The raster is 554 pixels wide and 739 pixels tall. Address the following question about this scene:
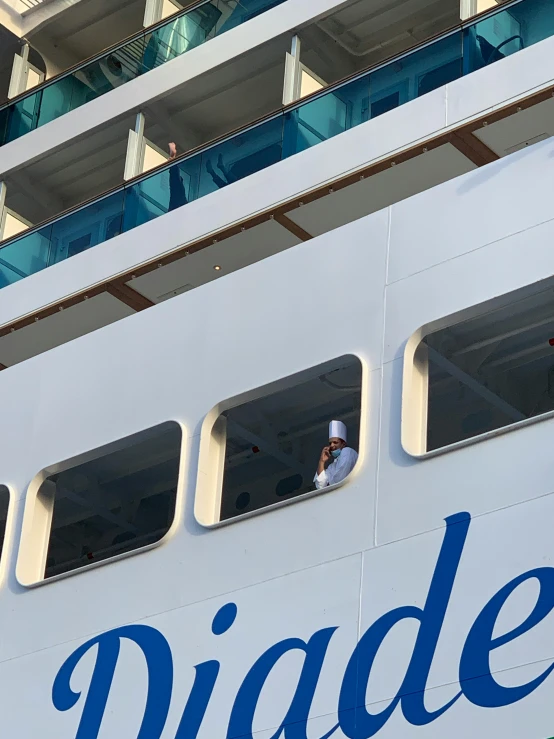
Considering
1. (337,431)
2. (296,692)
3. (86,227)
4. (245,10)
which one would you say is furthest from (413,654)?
(245,10)

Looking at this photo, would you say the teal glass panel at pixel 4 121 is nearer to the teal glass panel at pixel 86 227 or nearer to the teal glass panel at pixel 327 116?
the teal glass panel at pixel 86 227

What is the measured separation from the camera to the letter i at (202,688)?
5.34 meters

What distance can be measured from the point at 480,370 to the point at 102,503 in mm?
2548

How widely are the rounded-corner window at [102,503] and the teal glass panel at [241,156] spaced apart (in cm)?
153

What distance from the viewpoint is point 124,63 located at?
937cm

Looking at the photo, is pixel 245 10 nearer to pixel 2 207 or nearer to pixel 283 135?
pixel 283 135

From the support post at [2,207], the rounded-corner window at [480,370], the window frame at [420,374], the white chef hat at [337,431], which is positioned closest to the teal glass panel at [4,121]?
the support post at [2,207]

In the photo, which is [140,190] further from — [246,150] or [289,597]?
[289,597]

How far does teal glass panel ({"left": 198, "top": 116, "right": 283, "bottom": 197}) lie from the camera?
24.9ft

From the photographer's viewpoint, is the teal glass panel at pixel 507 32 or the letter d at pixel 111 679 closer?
the letter d at pixel 111 679

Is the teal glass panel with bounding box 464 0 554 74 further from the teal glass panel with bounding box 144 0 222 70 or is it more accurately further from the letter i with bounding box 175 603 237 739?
the letter i with bounding box 175 603 237 739

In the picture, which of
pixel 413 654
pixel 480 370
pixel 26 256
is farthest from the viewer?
pixel 26 256

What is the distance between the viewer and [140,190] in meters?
8.15

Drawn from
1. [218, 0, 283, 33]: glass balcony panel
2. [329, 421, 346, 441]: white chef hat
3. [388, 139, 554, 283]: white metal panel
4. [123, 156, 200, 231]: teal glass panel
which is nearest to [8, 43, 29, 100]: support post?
[218, 0, 283, 33]: glass balcony panel
